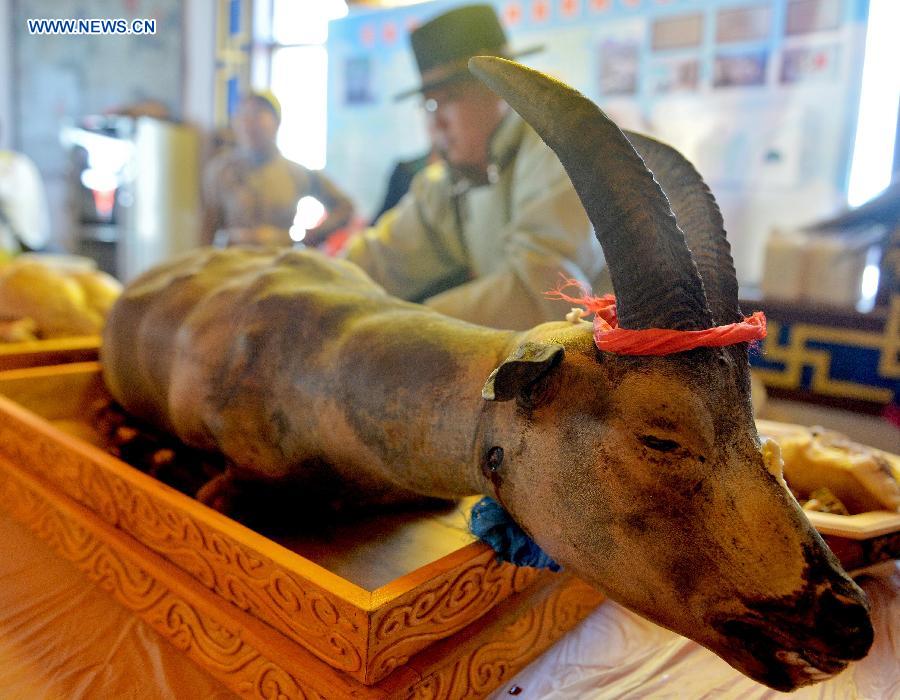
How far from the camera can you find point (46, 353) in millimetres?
1831

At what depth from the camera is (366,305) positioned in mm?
1064

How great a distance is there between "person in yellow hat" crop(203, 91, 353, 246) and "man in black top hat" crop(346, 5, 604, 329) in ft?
3.97

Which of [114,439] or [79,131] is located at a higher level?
[79,131]

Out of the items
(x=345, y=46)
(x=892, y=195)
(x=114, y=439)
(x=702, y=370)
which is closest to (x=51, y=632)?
(x=114, y=439)

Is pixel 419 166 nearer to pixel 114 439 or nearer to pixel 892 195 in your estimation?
pixel 892 195

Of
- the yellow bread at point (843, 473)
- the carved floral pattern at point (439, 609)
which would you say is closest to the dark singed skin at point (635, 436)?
the carved floral pattern at point (439, 609)

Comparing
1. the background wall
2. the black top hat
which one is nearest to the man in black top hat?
the black top hat

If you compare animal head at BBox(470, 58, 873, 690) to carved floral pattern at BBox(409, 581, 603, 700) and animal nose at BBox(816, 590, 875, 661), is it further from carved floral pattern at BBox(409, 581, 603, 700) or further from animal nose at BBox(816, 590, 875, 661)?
carved floral pattern at BBox(409, 581, 603, 700)

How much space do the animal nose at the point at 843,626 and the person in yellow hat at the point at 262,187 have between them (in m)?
2.97

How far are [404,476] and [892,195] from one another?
8.13ft

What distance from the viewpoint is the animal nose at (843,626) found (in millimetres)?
600

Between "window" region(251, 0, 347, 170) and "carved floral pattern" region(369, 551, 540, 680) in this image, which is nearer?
"carved floral pattern" region(369, 551, 540, 680)

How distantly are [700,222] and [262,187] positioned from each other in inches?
119

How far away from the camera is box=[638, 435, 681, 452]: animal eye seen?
0.64 meters
